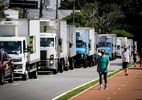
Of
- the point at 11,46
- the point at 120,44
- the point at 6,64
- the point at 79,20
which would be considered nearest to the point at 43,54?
the point at 11,46

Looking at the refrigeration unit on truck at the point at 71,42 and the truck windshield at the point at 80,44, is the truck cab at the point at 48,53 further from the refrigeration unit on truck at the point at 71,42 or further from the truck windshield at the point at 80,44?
the truck windshield at the point at 80,44

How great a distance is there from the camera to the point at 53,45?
134 ft

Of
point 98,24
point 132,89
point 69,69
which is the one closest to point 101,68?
point 132,89

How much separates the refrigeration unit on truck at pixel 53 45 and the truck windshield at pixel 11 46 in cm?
763

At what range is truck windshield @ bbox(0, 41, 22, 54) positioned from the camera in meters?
32.5

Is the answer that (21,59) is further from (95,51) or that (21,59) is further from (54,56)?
(95,51)

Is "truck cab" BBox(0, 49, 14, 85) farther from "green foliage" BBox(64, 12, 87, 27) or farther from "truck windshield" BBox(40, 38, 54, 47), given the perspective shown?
"green foliage" BBox(64, 12, 87, 27)

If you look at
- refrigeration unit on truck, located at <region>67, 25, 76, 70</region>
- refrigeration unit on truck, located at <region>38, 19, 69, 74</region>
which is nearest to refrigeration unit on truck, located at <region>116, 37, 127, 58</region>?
refrigeration unit on truck, located at <region>67, 25, 76, 70</region>

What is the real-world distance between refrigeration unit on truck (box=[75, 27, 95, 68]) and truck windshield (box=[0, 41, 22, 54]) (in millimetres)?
22052

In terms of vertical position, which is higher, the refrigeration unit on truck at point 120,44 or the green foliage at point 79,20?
the green foliage at point 79,20

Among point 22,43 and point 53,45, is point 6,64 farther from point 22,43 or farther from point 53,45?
point 53,45

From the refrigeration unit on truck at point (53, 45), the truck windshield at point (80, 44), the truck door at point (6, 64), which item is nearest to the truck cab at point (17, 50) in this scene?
the truck door at point (6, 64)

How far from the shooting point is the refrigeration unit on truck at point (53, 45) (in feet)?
133

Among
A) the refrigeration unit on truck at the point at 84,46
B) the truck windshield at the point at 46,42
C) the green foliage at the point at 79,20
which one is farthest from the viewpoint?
the green foliage at the point at 79,20
